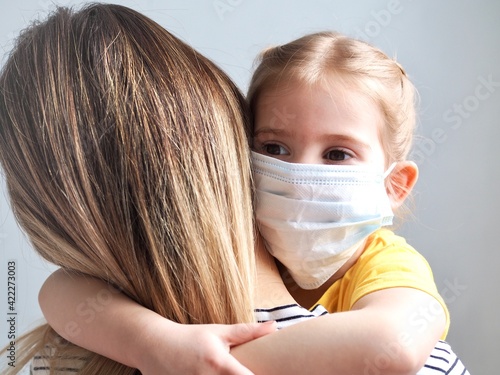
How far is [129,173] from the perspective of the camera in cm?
85

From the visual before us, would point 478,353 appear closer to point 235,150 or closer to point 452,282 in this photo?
point 452,282

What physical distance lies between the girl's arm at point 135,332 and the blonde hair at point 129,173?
3cm

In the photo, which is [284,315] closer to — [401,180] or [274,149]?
[274,149]

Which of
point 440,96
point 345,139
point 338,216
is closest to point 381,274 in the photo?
point 338,216

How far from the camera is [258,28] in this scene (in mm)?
1914

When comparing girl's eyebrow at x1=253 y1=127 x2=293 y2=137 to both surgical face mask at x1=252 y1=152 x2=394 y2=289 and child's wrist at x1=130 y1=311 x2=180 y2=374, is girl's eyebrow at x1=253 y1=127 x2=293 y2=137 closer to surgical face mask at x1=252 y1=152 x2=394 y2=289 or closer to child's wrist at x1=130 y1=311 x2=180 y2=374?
surgical face mask at x1=252 y1=152 x2=394 y2=289

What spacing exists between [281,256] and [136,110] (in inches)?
14.4

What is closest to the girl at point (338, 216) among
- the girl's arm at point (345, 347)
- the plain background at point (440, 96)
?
the girl's arm at point (345, 347)

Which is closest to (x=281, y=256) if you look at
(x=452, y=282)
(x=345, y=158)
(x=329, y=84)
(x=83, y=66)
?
(x=345, y=158)

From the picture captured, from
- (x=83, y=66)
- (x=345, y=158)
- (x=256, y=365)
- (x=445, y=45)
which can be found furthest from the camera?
(x=445, y=45)

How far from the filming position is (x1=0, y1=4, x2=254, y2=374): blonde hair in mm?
858

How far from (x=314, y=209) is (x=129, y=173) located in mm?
318

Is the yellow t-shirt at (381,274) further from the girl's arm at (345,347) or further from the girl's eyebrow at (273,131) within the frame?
the girl's eyebrow at (273,131)

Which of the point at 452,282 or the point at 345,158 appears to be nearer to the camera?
the point at 345,158
